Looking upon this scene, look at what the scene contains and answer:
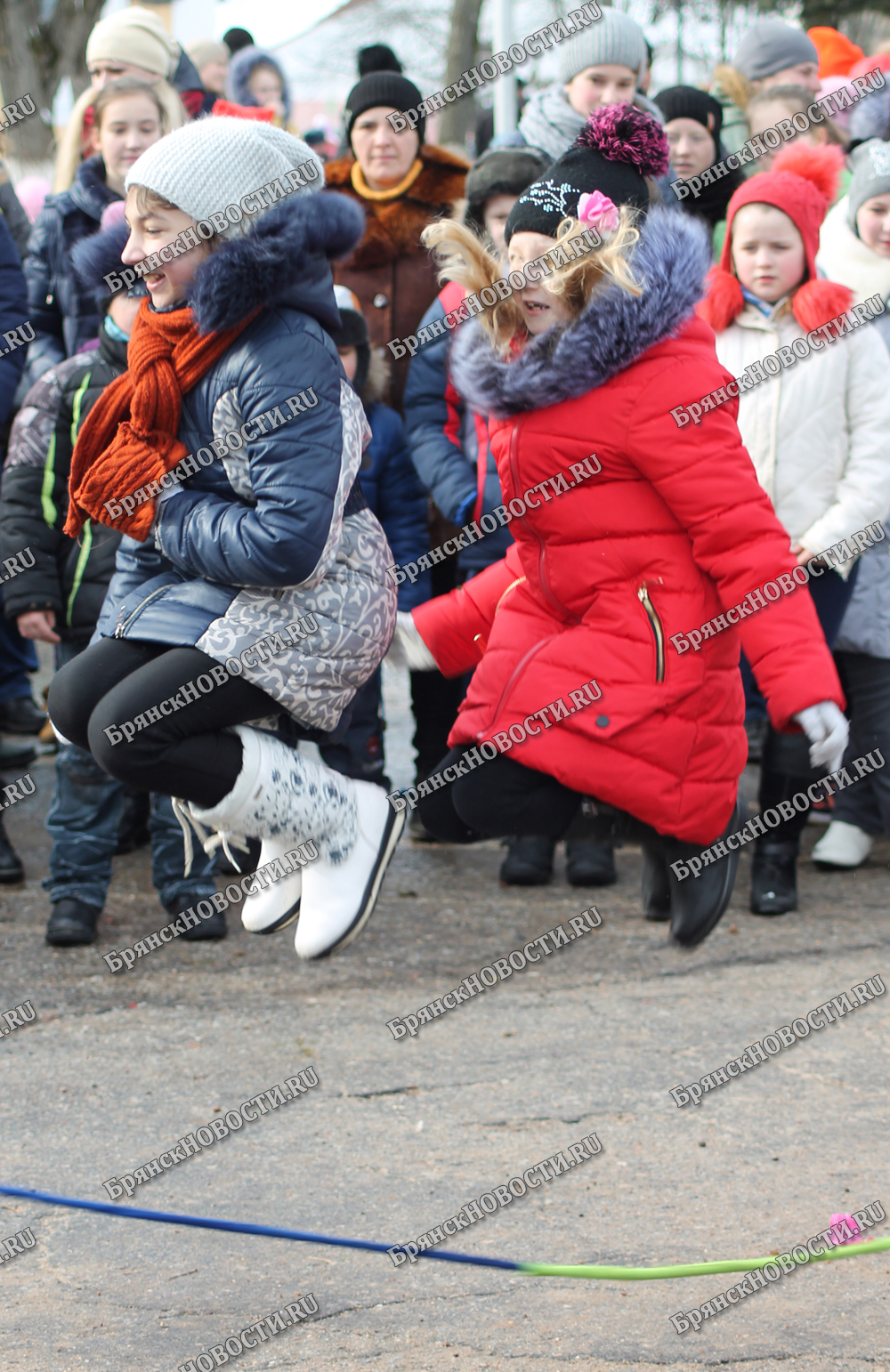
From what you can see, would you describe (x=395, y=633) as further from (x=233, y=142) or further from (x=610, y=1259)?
(x=610, y=1259)

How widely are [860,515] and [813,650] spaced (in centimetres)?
220

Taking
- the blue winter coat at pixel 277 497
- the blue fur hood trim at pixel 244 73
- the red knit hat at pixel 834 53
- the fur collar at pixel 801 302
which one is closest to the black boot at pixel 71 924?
the blue winter coat at pixel 277 497

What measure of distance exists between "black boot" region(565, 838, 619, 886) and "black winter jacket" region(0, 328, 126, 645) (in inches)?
75.0

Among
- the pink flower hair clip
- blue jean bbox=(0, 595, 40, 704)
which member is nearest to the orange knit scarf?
the pink flower hair clip

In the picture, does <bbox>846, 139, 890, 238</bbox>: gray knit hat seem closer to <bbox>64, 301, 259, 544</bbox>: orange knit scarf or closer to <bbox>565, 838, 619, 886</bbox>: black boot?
<bbox>565, 838, 619, 886</bbox>: black boot

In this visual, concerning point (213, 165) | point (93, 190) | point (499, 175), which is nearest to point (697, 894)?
point (213, 165)

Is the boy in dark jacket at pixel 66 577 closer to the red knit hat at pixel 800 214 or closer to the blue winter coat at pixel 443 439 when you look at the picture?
the blue winter coat at pixel 443 439

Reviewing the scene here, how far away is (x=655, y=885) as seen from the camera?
125 inches

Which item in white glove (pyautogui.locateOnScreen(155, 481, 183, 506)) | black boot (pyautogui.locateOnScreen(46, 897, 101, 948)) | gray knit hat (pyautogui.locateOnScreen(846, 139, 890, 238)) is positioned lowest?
black boot (pyautogui.locateOnScreen(46, 897, 101, 948))

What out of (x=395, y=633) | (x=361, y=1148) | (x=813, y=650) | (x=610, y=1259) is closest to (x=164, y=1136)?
(x=361, y=1148)

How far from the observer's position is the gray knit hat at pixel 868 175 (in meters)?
5.34

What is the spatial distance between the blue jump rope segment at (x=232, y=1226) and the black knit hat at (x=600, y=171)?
81.4 inches

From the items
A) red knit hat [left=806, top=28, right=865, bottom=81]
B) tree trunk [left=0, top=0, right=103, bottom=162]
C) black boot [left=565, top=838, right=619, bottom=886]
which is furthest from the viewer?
tree trunk [left=0, top=0, right=103, bottom=162]

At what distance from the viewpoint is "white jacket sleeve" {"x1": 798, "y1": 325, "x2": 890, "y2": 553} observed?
4820 millimetres
